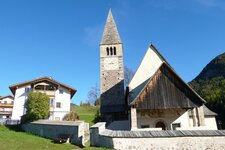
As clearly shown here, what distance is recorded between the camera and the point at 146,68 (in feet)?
98.2

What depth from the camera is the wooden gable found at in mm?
22953

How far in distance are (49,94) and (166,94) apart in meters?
24.2

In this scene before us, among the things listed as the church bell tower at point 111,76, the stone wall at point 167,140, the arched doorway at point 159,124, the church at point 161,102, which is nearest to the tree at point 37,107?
the church bell tower at point 111,76

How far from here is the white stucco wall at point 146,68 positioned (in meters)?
29.6

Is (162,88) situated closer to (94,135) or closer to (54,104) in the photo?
(94,135)

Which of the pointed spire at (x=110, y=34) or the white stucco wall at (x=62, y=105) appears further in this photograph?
the pointed spire at (x=110, y=34)

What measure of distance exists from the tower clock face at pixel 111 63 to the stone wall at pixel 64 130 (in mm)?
19050

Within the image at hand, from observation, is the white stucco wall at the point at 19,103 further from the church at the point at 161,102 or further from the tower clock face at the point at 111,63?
the church at the point at 161,102

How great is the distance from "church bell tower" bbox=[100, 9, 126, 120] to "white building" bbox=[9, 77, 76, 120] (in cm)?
655

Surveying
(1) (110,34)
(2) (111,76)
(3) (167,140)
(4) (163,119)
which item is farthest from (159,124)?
(1) (110,34)

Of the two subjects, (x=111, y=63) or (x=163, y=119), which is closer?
(x=163, y=119)

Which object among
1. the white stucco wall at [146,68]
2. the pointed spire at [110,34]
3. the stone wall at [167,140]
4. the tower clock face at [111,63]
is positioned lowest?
the stone wall at [167,140]

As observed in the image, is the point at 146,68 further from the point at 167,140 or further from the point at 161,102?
the point at 167,140

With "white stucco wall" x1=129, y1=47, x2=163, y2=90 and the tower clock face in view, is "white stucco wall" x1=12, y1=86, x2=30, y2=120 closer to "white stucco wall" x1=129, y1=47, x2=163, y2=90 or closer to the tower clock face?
the tower clock face
